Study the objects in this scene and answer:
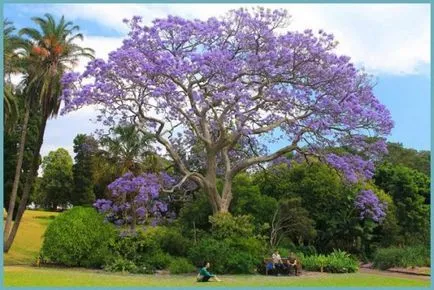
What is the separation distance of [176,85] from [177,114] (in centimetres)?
120

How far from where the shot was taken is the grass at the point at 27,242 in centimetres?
2694

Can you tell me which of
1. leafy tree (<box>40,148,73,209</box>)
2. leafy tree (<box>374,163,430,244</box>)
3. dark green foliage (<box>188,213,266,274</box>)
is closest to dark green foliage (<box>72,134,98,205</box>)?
leafy tree (<box>40,148,73,209</box>)

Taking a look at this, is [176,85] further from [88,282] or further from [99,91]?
[88,282]

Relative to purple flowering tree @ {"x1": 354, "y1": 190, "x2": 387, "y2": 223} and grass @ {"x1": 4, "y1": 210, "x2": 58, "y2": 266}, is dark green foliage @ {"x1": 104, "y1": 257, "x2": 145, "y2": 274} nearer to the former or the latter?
grass @ {"x1": 4, "y1": 210, "x2": 58, "y2": 266}

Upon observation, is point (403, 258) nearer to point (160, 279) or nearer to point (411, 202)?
point (411, 202)

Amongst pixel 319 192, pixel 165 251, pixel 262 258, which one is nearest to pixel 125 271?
pixel 165 251

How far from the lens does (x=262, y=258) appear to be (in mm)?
21891

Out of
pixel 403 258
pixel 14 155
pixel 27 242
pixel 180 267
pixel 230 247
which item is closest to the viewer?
pixel 180 267

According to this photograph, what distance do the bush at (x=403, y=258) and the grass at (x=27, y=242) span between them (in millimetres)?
14240

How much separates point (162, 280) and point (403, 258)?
1046cm

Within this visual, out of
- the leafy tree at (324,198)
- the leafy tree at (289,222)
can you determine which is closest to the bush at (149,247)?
the leafy tree at (289,222)

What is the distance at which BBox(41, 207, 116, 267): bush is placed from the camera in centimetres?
2250

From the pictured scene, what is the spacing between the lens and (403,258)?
79.1ft

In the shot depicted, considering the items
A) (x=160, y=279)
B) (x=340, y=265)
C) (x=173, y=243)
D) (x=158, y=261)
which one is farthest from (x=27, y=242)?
(x=340, y=265)
